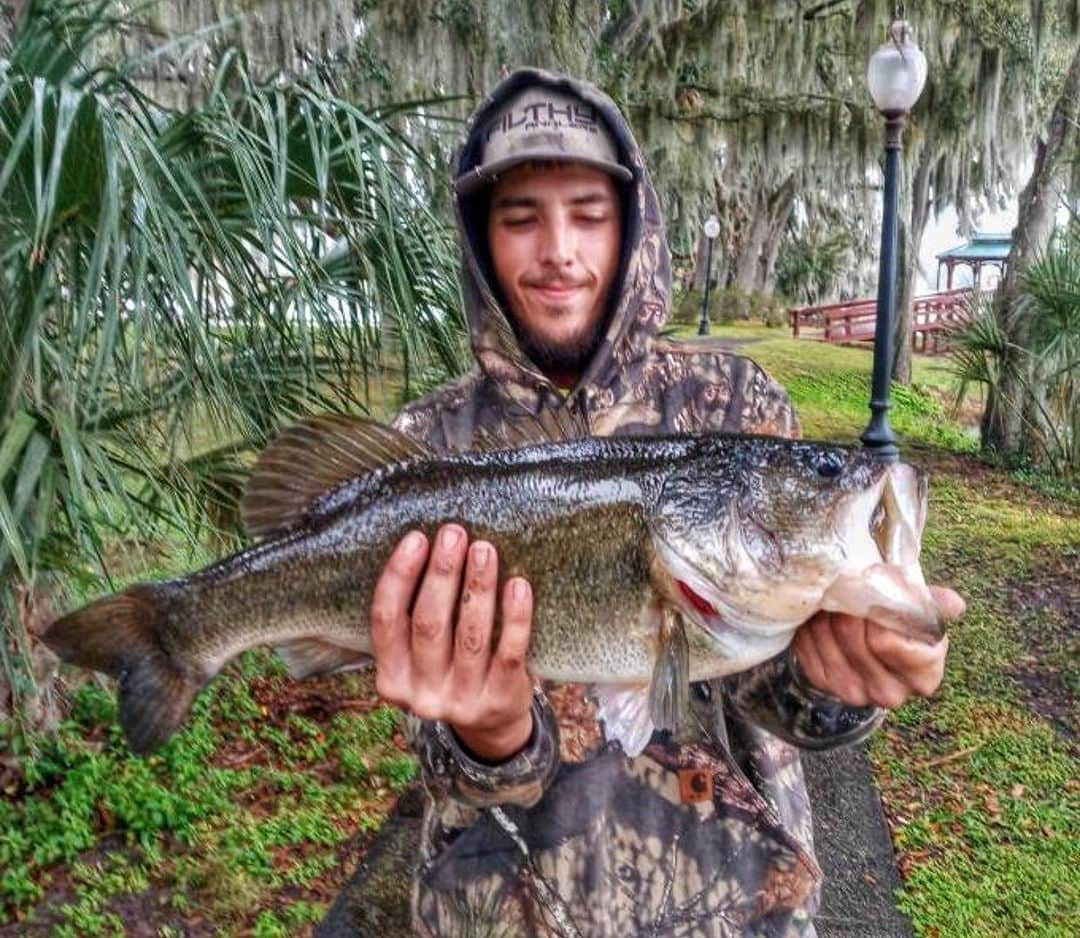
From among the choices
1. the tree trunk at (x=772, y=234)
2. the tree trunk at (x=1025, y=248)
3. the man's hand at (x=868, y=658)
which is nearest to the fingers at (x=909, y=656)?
the man's hand at (x=868, y=658)

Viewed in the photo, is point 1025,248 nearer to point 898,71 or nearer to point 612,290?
A: point 898,71

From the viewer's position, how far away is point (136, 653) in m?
2.00

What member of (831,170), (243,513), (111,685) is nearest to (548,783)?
(243,513)

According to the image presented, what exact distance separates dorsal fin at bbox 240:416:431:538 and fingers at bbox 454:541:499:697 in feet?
0.84

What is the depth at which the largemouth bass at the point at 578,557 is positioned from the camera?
177 cm

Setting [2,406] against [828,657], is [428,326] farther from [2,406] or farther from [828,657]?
[828,657]

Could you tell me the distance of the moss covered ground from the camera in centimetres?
409

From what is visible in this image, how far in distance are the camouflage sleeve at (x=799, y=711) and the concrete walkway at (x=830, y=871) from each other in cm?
254

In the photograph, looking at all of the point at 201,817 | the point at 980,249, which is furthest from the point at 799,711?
the point at 980,249

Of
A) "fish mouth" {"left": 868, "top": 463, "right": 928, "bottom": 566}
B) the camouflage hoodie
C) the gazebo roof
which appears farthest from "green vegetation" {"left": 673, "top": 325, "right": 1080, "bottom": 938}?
the gazebo roof

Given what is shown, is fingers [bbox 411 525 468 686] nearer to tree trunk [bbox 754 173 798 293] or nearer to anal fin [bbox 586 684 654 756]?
anal fin [bbox 586 684 654 756]

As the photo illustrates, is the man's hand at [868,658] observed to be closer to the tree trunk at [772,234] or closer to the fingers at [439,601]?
the fingers at [439,601]

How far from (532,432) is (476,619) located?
412mm

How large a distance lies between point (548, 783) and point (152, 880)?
293cm
